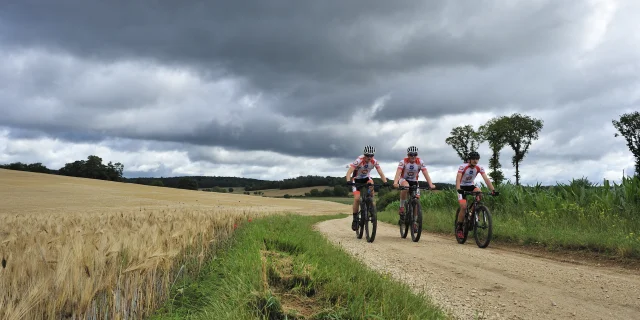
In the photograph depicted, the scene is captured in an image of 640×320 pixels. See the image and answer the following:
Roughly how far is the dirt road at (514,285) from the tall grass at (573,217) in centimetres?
150

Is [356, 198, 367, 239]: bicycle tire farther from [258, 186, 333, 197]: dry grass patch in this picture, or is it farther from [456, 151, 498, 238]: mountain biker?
[258, 186, 333, 197]: dry grass patch

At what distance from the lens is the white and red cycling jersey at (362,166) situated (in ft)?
41.4

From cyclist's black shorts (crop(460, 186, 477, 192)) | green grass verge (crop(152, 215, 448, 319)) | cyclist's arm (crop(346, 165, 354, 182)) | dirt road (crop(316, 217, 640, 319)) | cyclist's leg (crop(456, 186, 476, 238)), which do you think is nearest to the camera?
green grass verge (crop(152, 215, 448, 319))

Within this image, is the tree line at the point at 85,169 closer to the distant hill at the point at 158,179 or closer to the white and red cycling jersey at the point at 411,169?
the distant hill at the point at 158,179

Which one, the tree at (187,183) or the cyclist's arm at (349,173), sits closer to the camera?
the cyclist's arm at (349,173)

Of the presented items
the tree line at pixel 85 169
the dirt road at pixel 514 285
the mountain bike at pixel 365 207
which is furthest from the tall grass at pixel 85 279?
the tree line at pixel 85 169

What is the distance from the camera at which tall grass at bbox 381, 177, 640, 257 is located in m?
9.56

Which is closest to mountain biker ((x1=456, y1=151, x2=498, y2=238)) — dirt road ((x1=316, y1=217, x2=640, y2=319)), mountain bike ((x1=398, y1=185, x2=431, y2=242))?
mountain bike ((x1=398, y1=185, x2=431, y2=242))

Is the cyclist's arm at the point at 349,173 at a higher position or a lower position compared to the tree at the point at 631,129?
lower

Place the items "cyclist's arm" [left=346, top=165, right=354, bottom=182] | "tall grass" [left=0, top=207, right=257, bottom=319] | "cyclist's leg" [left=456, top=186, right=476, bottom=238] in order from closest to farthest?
"tall grass" [left=0, top=207, right=257, bottom=319] < "cyclist's leg" [left=456, top=186, right=476, bottom=238] < "cyclist's arm" [left=346, top=165, right=354, bottom=182]

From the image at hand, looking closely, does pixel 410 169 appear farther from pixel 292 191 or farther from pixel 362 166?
pixel 292 191

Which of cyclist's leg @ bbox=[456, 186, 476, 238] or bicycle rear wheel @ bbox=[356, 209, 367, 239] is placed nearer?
cyclist's leg @ bbox=[456, 186, 476, 238]

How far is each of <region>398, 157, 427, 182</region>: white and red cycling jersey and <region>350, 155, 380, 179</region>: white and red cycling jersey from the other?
857 mm

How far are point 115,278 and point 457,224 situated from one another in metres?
10.4
